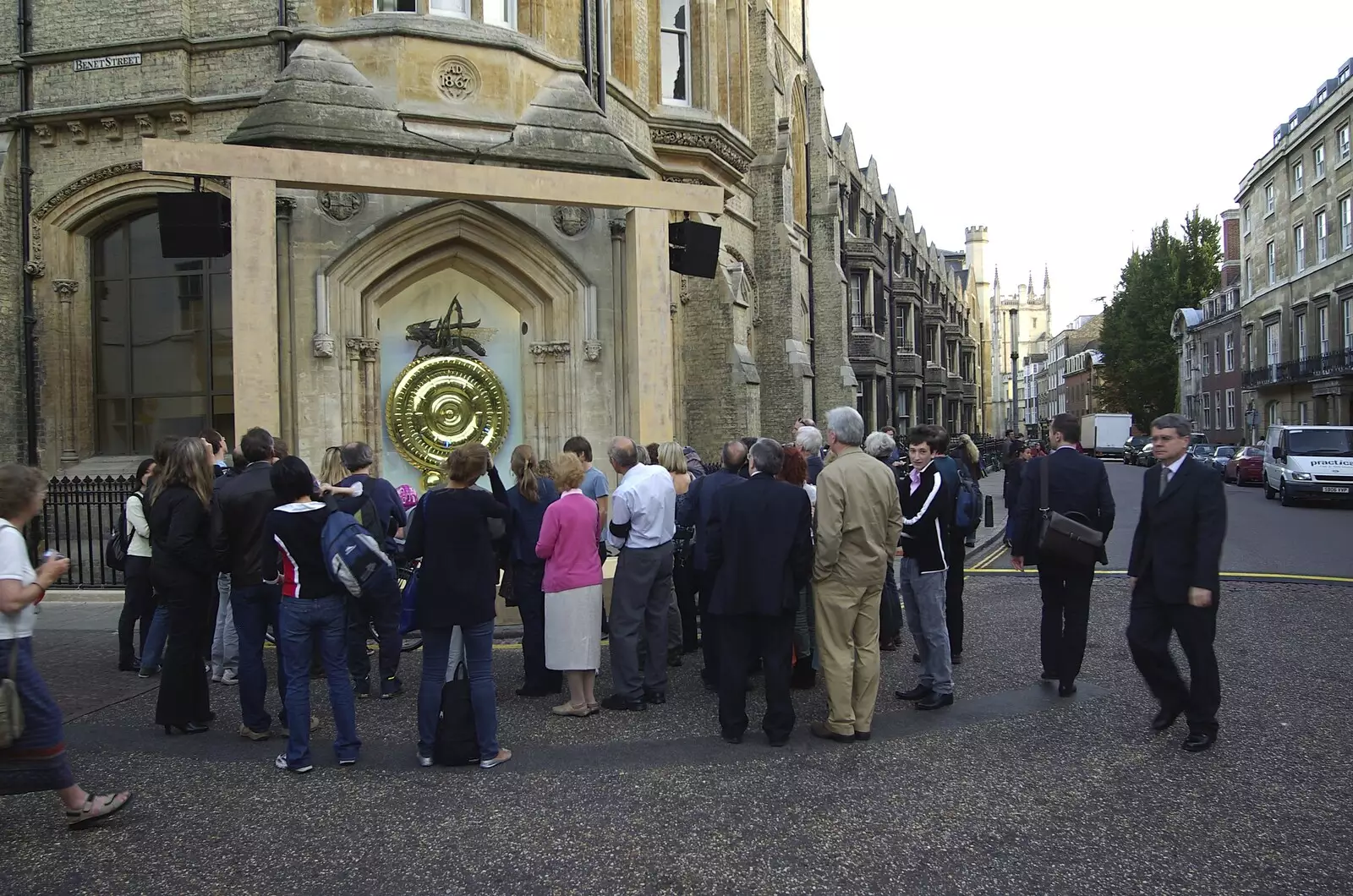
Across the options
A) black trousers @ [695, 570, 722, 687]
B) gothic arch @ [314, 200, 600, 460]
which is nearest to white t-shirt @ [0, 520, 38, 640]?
black trousers @ [695, 570, 722, 687]

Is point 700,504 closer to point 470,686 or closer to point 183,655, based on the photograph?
point 470,686

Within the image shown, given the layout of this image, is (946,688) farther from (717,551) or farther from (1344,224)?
(1344,224)

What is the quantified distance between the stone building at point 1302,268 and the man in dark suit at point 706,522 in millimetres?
36656

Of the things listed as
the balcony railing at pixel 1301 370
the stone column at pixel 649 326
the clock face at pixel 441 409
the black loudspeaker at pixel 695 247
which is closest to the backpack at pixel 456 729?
the stone column at pixel 649 326

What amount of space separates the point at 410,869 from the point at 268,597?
249cm

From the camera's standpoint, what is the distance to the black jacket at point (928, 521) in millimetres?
6090

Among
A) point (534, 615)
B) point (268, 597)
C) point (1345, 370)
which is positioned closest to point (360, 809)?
point (268, 597)

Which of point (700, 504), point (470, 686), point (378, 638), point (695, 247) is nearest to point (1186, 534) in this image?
point (700, 504)

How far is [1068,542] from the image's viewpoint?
6.00 meters

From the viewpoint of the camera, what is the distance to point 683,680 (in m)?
6.91

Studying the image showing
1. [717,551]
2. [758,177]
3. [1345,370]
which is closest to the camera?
[717,551]

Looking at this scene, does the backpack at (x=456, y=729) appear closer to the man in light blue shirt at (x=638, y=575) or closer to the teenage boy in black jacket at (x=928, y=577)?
the man in light blue shirt at (x=638, y=575)

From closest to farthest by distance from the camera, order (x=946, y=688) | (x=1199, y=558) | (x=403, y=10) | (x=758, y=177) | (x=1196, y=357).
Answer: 1. (x=1199, y=558)
2. (x=946, y=688)
3. (x=403, y=10)
4. (x=758, y=177)
5. (x=1196, y=357)

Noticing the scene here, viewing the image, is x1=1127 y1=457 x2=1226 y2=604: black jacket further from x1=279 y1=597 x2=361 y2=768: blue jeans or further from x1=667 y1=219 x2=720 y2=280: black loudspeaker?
x1=667 y1=219 x2=720 y2=280: black loudspeaker
